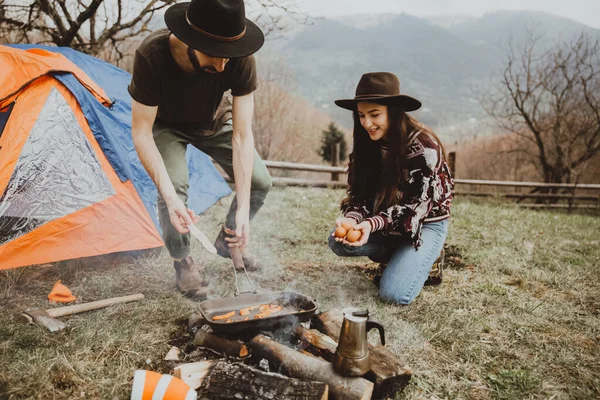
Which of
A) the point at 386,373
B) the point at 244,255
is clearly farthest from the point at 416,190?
the point at 244,255

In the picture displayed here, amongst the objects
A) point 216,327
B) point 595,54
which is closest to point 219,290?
point 216,327

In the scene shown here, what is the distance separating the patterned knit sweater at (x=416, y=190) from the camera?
2705 millimetres

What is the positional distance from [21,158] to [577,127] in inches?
632

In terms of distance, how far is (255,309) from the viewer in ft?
7.69

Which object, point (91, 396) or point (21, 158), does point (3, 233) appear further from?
point (91, 396)

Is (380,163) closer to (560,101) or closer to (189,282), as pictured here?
(189,282)

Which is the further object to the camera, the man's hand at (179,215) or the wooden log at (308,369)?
the man's hand at (179,215)

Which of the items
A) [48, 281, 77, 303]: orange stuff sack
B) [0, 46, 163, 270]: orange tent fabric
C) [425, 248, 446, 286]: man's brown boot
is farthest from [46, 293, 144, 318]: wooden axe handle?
[425, 248, 446, 286]: man's brown boot

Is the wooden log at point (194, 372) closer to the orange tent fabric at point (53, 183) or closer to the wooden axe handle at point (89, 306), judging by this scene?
the wooden axe handle at point (89, 306)

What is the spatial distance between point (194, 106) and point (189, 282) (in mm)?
1282

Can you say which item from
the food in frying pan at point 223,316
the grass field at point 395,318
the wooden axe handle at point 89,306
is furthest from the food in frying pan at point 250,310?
the wooden axe handle at point 89,306

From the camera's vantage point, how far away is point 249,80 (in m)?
2.62

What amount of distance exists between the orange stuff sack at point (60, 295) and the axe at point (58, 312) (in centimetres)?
27

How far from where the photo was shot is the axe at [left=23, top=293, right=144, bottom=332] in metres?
2.20
